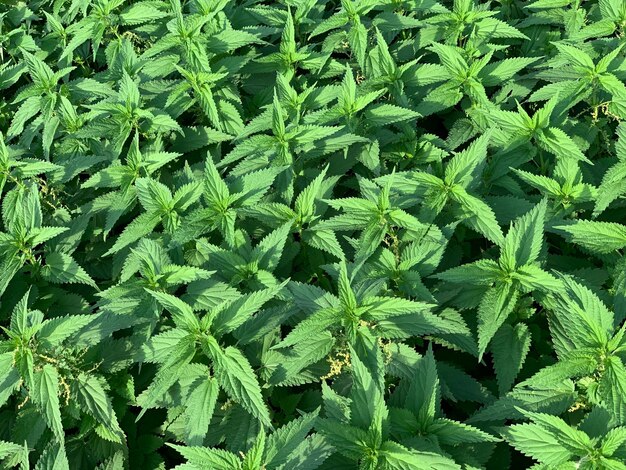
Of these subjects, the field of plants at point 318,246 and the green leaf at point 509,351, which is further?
the green leaf at point 509,351

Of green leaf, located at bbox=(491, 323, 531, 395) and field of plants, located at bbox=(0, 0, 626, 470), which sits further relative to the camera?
green leaf, located at bbox=(491, 323, 531, 395)

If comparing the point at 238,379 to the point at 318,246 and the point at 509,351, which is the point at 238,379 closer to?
the point at 318,246

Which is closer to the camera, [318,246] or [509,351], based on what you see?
[509,351]

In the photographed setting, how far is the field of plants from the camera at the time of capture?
3.22 m

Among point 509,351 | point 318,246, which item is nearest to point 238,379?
point 318,246

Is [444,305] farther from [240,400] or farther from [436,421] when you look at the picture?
[240,400]

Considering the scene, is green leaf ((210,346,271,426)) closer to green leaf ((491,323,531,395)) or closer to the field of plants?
the field of plants

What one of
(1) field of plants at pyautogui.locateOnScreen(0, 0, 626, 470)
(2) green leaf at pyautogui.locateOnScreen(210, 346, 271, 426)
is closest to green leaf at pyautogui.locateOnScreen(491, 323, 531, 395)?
(1) field of plants at pyautogui.locateOnScreen(0, 0, 626, 470)

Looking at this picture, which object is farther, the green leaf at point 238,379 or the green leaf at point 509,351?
the green leaf at point 509,351

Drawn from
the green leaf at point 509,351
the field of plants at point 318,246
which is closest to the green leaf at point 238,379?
the field of plants at point 318,246

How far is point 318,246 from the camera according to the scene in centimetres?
408

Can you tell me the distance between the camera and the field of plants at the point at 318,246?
322cm

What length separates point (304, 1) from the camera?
5.62 m

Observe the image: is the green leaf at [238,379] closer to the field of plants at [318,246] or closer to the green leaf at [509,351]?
the field of plants at [318,246]
